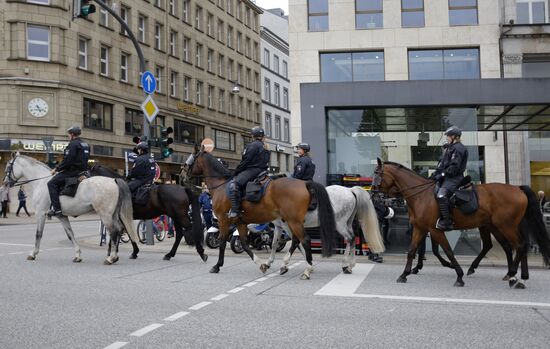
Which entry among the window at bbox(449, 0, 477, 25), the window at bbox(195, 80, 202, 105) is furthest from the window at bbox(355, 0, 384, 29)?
the window at bbox(195, 80, 202, 105)

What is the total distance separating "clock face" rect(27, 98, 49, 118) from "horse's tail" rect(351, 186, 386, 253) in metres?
28.0

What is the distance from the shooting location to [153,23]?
4488 centimetres

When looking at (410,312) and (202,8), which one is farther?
(202,8)

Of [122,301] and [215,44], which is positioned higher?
[215,44]

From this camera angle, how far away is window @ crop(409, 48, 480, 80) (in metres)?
24.6

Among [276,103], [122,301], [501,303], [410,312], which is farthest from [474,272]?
[276,103]

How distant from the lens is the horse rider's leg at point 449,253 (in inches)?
349

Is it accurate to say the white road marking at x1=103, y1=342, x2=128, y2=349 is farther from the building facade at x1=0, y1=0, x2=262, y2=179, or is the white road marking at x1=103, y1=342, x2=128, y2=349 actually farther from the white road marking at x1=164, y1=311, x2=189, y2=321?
the building facade at x1=0, y1=0, x2=262, y2=179

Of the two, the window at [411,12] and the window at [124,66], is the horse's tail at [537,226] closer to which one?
the window at [411,12]

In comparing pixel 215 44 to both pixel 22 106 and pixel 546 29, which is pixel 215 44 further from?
pixel 546 29

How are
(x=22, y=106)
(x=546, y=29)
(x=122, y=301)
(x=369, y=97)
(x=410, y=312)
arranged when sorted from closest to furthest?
(x=410, y=312)
(x=122, y=301)
(x=369, y=97)
(x=546, y=29)
(x=22, y=106)

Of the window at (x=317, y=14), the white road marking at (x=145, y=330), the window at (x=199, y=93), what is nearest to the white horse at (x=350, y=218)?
the white road marking at (x=145, y=330)

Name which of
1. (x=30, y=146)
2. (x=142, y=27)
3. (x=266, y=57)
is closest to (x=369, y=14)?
(x=30, y=146)

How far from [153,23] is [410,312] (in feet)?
139
